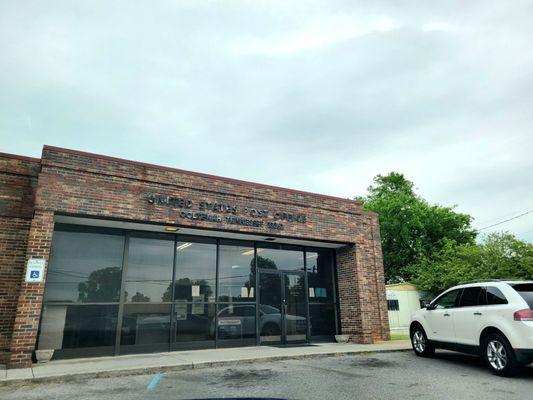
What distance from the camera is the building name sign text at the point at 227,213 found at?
11.1 m

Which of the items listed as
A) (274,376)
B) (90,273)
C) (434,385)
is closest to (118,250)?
(90,273)

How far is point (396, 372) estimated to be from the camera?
7770 mm

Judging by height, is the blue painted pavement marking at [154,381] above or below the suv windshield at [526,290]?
below

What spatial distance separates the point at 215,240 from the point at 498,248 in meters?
18.0

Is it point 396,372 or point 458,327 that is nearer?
point 396,372

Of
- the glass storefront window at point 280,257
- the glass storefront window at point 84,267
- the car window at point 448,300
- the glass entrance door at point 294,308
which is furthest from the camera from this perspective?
the glass storefront window at point 280,257

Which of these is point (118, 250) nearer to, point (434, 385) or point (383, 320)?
point (434, 385)

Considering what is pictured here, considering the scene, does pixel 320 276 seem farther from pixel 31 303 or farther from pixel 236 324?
pixel 31 303

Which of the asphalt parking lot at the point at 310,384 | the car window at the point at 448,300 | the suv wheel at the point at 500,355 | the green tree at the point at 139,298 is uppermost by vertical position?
the green tree at the point at 139,298

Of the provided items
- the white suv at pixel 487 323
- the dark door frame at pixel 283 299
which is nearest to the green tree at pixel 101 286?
the dark door frame at pixel 283 299

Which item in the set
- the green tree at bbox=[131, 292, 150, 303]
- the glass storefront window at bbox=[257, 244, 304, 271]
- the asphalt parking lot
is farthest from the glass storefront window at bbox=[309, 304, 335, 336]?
the green tree at bbox=[131, 292, 150, 303]

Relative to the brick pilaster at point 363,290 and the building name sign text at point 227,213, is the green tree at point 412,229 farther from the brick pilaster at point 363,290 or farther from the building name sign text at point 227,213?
the building name sign text at point 227,213

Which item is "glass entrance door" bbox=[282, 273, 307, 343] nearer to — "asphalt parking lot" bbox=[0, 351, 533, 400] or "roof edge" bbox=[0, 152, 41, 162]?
"asphalt parking lot" bbox=[0, 351, 533, 400]

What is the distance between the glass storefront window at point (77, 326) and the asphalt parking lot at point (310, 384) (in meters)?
2.78
